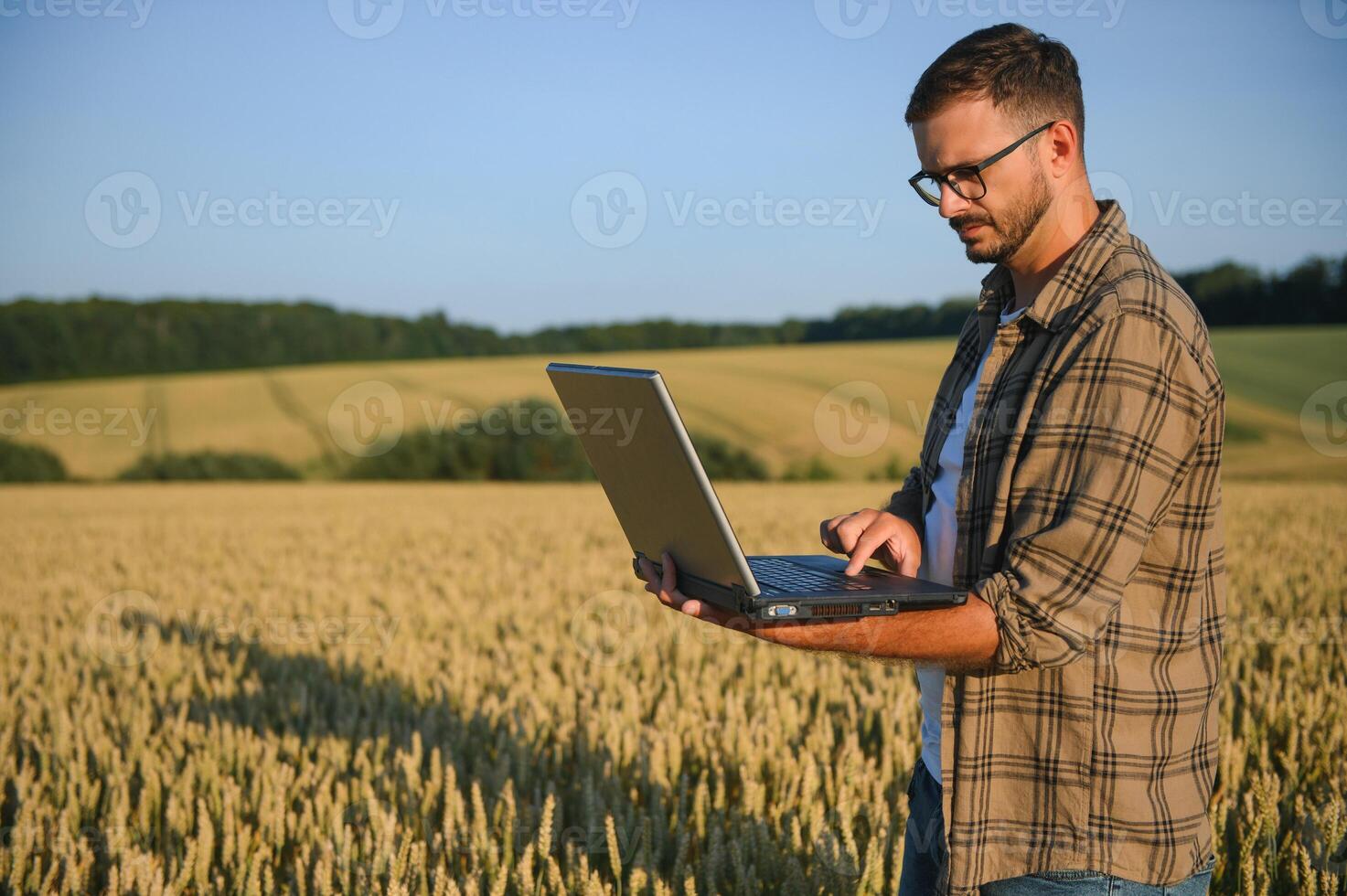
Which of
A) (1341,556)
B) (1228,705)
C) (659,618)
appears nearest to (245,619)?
(659,618)

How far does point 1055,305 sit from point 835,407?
1339 inches

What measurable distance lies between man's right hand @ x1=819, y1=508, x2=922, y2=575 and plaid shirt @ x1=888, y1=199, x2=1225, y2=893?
252 mm

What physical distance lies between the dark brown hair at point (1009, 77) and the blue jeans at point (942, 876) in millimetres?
1253

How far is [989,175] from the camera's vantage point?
1.81m

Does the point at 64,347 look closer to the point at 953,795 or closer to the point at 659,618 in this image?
the point at 659,618

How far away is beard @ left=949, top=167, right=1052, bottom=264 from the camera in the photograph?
1823mm

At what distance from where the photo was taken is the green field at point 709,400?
1221 inches

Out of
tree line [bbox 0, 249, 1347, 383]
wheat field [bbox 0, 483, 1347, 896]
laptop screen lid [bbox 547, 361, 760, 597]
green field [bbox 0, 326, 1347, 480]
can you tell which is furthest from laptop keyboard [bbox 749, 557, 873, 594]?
tree line [bbox 0, 249, 1347, 383]

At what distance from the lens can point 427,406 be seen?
35844 mm

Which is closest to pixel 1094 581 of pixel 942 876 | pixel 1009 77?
pixel 942 876

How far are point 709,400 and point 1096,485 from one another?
3428 centimetres

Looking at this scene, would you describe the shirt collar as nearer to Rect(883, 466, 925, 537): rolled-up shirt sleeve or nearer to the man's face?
the man's face

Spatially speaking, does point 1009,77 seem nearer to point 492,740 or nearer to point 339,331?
Answer: point 492,740

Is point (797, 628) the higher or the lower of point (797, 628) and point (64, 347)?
the lower
